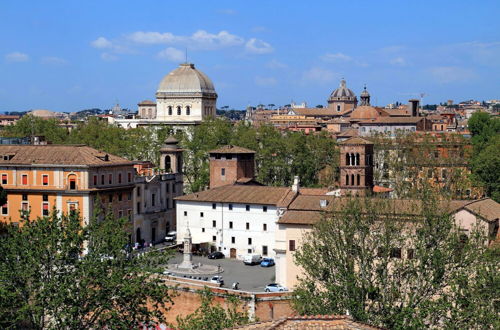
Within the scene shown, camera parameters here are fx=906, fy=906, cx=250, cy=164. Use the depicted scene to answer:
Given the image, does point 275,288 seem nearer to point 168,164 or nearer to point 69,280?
Result: point 69,280

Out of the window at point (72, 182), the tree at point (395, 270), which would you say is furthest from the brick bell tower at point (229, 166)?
the tree at point (395, 270)

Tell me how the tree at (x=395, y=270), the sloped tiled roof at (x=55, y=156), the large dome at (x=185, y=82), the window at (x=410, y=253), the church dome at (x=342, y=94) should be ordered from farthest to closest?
the church dome at (x=342, y=94) → the large dome at (x=185, y=82) → the sloped tiled roof at (x=55, y=156) → the window at (x=410, y=253) → the tree at (x=395, y=270)

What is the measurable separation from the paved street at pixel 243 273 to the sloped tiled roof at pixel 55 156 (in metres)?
8.43

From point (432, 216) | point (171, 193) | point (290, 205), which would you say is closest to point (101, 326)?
point (432, 216)

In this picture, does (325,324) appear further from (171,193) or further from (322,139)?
(322,139)

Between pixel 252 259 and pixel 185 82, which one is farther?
pixel 185 82

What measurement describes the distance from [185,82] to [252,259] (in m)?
41.1

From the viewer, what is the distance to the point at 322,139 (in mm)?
83188

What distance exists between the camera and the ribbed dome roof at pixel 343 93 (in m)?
170

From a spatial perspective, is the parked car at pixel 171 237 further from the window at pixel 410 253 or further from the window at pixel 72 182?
the window at pixel 410 253

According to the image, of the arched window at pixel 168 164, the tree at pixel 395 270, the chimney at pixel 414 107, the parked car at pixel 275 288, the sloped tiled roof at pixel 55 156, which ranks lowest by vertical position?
the parked car at pixel 275 288

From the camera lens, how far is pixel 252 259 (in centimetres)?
5428

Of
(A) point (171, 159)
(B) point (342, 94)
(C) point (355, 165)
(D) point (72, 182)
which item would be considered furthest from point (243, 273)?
(B) point (342, 94)

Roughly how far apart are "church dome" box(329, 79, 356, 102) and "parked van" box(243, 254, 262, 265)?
4619 inches
